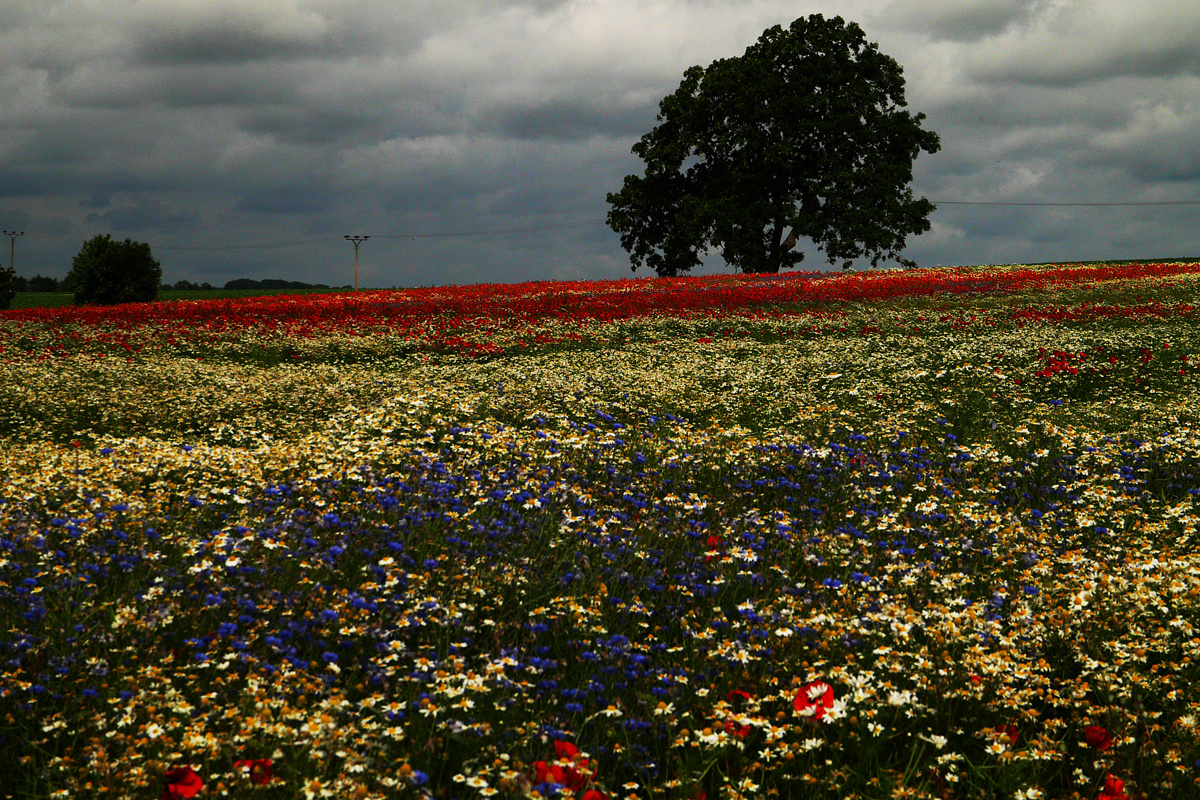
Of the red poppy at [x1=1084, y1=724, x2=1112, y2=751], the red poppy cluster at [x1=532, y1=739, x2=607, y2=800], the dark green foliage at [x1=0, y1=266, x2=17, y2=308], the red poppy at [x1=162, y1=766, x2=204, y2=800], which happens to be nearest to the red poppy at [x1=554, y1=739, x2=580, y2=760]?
the red poppy cluster at [x1=532, y1=739, x2=607, y2=800]

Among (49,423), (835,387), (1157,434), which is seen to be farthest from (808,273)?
(49,423)

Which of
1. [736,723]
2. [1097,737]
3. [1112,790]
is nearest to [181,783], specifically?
[736,723]

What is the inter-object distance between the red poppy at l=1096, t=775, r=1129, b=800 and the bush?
4867cm

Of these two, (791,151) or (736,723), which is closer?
(736,723)

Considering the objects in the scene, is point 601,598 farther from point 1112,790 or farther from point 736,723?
point 1112,790

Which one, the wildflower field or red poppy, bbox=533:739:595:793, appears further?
the wildflower field

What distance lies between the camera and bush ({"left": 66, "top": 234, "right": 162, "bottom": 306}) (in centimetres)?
4312

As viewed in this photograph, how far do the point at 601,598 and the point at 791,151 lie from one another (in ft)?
138

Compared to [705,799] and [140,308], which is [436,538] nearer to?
[705,799]

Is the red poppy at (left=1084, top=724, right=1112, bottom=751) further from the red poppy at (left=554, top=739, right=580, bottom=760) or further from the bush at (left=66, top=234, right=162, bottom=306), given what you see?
the bush at (left=66, top=234, right=162, bottom=306)

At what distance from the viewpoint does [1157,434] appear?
10102 mm

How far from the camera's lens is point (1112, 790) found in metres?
3.70

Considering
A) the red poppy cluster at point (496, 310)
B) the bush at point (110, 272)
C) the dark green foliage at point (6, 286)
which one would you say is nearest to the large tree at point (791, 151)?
the red poppy cluster at point (496, 310)

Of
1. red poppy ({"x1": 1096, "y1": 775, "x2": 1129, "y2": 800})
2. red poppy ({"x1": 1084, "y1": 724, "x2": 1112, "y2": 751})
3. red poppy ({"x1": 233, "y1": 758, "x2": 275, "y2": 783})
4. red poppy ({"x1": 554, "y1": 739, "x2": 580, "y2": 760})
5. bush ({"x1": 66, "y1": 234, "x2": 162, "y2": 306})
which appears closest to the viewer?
red poppy ({"x1": 233, "y1": 758, "x2": 275, "y2": 783})
